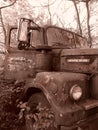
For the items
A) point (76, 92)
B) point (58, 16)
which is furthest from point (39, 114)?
point (58, 16)

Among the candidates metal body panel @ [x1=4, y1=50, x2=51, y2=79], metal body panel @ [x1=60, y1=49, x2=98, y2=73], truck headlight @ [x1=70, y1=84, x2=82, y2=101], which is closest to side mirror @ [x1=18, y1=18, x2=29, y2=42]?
metal body panel @ [x1=4, y1=50, x2=51, y2=79]

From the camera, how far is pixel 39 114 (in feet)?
12.1

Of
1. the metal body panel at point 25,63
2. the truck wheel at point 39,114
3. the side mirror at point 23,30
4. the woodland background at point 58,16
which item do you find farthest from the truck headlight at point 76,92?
the woodland background at point 58,16

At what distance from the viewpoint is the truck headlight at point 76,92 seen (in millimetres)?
3367

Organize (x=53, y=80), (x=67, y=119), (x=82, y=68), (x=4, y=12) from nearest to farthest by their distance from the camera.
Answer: (x=67, y=119) → (x=53, y=80) → (x=82, y=68) → (x=4, y=12)

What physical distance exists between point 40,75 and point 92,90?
0.96m

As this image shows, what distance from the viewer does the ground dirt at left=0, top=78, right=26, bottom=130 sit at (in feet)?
15.0

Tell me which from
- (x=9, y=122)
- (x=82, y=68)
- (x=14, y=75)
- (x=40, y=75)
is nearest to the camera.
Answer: (x=40, y=75)

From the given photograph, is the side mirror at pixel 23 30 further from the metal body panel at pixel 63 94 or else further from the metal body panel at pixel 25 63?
the metal body panel at pixel 63 94

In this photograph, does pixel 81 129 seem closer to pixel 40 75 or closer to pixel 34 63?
pixel 40 75

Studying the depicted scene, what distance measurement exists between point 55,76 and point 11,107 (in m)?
1.73

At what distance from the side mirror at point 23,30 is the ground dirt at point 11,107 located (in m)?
1.01

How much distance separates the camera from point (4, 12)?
1628cm

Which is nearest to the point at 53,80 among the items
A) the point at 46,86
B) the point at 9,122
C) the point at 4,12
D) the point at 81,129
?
the point at 46,86
